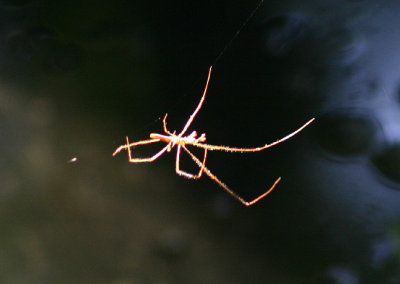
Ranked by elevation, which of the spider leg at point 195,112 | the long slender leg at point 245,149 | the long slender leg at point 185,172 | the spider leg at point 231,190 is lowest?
the spider leg at point 231,190

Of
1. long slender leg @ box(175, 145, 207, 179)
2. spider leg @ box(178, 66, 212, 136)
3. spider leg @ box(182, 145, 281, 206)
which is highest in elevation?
spider leg @ box(178, 66, 212, 136)

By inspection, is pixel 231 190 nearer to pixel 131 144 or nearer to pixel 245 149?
pixel 245 149

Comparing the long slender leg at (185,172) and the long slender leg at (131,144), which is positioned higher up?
the long slender leg at (131,144)

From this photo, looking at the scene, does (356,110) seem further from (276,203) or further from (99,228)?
(99,228)

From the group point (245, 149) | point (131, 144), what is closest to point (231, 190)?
point (245, 149)

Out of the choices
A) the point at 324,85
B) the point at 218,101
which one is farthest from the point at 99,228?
the point at 324,85

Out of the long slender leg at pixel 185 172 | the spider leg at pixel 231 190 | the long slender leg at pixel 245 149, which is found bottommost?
the spider leg at pixel 231 190

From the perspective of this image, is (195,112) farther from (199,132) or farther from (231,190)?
(231,190)

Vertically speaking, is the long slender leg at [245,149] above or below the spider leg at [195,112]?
below
